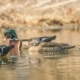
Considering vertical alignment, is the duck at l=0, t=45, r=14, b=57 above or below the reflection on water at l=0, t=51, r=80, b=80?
above

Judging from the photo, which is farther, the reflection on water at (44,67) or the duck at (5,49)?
A: the duck at (5,49)

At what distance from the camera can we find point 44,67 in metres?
11.5

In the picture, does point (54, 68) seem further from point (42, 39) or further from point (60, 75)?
point (42, 39)

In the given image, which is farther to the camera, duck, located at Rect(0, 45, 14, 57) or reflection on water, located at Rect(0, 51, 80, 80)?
duck, located at Rect(0, 45, 14, 57)

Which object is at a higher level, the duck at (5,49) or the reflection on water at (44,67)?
the duck at (5,49)

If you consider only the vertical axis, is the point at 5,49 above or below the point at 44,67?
above

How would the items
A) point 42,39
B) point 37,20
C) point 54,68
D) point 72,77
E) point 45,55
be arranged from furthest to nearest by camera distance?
point 37,20
point 42,39
point 45,55
point 54,68
point 72,77

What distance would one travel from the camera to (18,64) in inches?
477

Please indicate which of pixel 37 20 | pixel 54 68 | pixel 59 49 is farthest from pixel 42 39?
pixel 37 20

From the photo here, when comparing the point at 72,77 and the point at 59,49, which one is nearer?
the point at 72,77

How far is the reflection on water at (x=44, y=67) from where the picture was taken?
10172 mm

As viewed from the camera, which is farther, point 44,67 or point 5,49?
point 5,49

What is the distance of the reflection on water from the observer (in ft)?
33.4

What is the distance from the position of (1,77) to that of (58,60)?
276 cm
